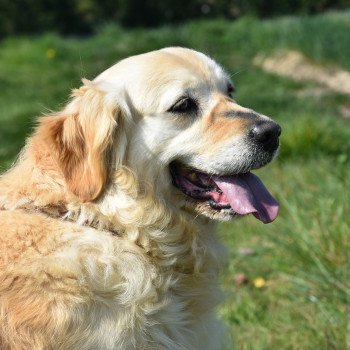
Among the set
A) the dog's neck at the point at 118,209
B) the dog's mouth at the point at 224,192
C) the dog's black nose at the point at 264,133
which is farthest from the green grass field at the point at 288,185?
the dog's black nose at the point at 264,133

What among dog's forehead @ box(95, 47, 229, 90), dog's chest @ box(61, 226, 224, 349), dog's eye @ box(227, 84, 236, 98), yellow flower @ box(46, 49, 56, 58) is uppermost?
dog's forehead @ box(95, 47, 229, 90)

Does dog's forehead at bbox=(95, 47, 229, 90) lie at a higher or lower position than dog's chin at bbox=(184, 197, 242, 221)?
higher

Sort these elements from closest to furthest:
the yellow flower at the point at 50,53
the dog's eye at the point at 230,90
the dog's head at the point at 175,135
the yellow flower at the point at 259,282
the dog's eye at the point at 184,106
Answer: the dog's head at the point at 175,135, the dog's eye at the point at 184,106, the dog's eye at the point at 230,90, the yellow flower at the point at 259,282, the yellow flower at the point at 50,53

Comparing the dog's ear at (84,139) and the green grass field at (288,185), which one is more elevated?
Answer: the dog's ear at (84,139)

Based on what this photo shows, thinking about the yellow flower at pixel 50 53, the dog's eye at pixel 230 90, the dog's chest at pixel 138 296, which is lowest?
the yellow flower at pixel 50 53

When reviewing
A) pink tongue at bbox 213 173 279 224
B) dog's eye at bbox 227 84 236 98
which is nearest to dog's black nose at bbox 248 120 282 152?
pink tongue at bbox 213 173 279 224

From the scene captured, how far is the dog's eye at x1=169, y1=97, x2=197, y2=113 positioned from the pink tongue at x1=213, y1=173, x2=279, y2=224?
340 millimetres

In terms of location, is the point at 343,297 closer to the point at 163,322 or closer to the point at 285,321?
the point at 285,321

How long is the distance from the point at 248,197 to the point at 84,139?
0.78 m

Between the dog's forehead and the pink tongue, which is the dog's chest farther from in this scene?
the dog's forehead

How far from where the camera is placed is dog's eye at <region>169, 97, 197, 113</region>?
3070 millimetres

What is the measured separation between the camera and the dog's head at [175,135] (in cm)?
296

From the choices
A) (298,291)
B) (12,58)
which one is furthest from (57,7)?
(298,291)

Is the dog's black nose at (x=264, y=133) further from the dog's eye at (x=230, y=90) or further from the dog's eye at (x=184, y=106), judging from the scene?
the dog's eye at (x=230, y=90)
